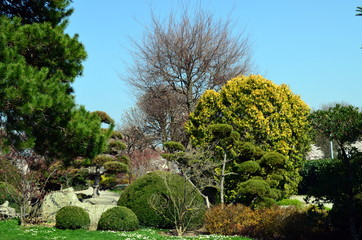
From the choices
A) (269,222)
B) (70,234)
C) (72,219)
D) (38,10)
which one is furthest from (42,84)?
(269,222)

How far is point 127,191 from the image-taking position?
14469 mm

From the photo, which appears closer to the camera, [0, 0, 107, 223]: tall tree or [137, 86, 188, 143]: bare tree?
[0, 0, 107, 223]: tall tree

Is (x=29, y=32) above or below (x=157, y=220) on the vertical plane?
above

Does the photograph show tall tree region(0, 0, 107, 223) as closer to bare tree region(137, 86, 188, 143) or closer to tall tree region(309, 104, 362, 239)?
tall tree region(309, 104, 362, 239)

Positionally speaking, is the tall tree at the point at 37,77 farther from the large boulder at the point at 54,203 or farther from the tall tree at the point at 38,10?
the large boulder at the point at 54,203

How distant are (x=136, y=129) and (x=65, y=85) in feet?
83.4

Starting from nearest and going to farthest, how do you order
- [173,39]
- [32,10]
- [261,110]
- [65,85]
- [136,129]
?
[65,85] < [32,10] < [261,110] < [173,39] < [136,129]

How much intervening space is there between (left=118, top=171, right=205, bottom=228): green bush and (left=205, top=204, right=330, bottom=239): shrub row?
0.88 m

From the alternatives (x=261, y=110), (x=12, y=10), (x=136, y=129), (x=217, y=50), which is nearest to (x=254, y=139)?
(x=261, y=110)

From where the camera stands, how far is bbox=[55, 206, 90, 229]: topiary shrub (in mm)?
12961

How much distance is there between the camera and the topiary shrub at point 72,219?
42.5ft

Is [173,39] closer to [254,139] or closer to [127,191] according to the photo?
[254,139]

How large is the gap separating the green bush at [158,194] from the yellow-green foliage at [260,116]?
320cm

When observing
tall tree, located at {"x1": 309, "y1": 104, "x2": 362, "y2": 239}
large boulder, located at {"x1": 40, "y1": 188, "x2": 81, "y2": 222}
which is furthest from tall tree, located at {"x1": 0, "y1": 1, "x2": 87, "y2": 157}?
tall tree, located at {"x1": 309, "y1": 104, "x2": 362, "y2": 239}
